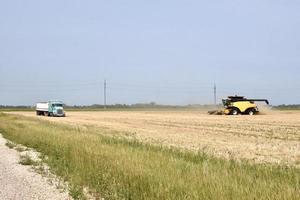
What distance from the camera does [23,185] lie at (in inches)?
519

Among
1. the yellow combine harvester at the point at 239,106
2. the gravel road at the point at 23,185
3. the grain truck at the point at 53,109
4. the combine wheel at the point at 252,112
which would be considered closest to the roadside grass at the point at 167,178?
the gravel road at the point at 23,185

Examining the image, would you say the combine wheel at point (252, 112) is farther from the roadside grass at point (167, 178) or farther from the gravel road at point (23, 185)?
the roadside grass at point (167, 178)

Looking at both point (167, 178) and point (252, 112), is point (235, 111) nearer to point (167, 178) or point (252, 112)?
point (252, 112)

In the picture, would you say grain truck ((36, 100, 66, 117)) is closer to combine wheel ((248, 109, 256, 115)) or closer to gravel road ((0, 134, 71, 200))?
combine wheel ((248, 109, 256, 115))

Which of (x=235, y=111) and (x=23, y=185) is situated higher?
(x=235, y=111)

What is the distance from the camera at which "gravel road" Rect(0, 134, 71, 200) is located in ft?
38.1

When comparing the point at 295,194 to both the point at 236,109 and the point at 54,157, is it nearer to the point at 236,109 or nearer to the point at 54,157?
the point at 54,157

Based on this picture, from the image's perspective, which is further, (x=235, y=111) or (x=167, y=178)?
(x=235, y=111)

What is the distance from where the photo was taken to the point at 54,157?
18.3 m

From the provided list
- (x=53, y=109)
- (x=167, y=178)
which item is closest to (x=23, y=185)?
(x=167, y=178)

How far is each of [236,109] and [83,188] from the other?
52.9 metres

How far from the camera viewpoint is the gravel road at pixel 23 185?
457 inches

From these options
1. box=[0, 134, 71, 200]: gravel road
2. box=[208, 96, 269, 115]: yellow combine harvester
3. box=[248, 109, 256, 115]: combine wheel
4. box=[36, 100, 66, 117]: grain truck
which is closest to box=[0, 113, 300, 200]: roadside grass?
box=[0, 134, 71, 200]: gravel road

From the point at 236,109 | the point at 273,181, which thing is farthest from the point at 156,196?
the point at 236,109
